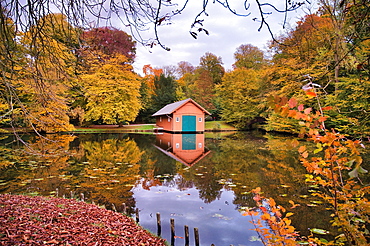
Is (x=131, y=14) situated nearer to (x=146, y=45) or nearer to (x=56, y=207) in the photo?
(x=146, y=45)

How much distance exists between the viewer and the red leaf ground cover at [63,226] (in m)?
3.21

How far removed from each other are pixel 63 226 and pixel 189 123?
25182 mm

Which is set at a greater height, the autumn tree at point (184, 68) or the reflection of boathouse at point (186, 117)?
the autumn tree at point (184, 68)

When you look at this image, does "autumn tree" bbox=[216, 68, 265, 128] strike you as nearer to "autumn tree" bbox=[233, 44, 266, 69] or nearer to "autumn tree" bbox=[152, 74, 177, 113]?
"autumn tree" bbox=[152, 74, 177, 113]

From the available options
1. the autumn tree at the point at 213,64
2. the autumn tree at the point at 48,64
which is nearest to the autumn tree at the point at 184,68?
the autumn tree at the point at 213,64

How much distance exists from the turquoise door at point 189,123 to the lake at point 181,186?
15854 millimetres

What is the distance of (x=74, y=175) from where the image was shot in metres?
8.70

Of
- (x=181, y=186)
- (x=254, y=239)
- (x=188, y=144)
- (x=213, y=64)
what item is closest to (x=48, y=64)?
(x=254, y=239)

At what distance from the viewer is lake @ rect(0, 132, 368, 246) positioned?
493 cm

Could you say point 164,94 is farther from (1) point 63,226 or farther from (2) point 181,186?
(1) point 63,226

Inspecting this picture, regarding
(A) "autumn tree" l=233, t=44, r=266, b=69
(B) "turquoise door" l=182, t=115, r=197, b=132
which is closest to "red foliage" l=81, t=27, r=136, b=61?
(B) "turquoise door" l=182, t=115, r=197, b=132

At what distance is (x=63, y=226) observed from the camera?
367 cm

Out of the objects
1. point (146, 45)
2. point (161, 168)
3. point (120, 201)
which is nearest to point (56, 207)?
point (120, 201)

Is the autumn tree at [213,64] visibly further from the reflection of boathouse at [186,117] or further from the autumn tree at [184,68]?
the reflection of boathouse at [186,117]
